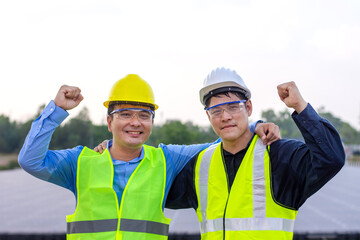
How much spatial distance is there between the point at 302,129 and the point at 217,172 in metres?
0.82

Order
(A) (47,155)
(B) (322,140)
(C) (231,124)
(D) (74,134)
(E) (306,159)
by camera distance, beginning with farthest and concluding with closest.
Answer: (D) (74,134), (A) (47,155), (C) (231,124), (E) (306,159), (B) (322,140)

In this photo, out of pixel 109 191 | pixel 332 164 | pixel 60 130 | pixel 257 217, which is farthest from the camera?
pixel 60 130

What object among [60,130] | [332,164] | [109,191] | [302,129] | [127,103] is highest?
[60,130]

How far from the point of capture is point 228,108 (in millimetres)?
2863

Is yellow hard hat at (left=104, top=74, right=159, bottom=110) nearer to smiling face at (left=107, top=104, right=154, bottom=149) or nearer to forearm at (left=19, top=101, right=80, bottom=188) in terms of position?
smiling face at (left=107, top=104, right=154, bottom=149)

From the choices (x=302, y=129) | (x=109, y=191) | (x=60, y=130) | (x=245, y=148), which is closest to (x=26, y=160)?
(x=109, y=191)

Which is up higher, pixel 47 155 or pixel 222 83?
pixel 222 83

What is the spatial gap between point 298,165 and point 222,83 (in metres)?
0.89

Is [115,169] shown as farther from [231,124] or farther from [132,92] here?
[231,124]

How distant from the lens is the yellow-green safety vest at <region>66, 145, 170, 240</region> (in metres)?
2.77

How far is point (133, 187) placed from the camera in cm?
286

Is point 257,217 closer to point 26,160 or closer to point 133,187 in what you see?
point 133,187

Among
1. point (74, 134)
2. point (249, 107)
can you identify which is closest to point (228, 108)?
point (249, 107)

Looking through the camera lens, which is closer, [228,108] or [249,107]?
[228,108]
